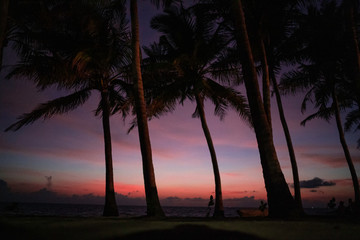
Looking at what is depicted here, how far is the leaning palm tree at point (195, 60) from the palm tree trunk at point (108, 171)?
2.99m

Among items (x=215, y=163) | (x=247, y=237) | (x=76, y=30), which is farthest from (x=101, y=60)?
(x=247, y=237)

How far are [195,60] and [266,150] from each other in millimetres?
7433

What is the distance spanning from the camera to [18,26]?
830 centimetres

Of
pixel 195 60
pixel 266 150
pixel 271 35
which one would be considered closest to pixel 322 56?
pixel 271 35

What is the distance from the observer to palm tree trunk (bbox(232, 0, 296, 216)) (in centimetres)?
543

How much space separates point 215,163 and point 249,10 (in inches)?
293

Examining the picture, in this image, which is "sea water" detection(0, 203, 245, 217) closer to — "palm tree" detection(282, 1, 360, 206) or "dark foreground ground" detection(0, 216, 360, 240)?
"dark foreground ground" detection(0, 216, 360, 240)

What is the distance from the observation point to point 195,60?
476 inches

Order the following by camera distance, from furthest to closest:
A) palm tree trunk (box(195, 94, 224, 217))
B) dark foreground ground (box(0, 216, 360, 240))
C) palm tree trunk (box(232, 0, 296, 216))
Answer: palm tree trunk (box(195, 94, 224, 217)) → palm tree trunk (box(232, 0, 296, 216)) → dark foreground ground (box(0, 216, 360, 240))

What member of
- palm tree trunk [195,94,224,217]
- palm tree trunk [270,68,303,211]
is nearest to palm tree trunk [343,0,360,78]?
palm tree trunk [270,68,303,211]

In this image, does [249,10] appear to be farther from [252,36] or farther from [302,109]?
[302,109]

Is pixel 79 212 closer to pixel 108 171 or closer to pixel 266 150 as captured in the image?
pixel 108 171

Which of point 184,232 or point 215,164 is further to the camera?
point 215,164

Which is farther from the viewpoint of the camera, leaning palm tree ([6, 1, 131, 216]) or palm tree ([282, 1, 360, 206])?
palm tree ([282, 1, 360, 206])
